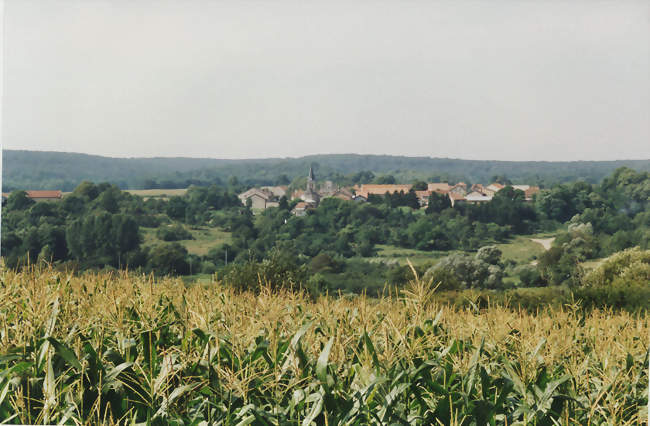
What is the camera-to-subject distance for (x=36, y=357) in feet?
7.07

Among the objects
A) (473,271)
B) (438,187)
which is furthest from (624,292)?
(438,187)

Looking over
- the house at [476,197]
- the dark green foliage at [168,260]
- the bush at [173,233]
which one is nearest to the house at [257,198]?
the bush at [173,233]

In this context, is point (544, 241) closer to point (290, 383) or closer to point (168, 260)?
point (168, 260)

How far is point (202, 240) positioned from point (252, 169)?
2.66m

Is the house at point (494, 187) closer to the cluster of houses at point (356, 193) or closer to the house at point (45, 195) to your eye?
the cluster of houses at point (356, 193)

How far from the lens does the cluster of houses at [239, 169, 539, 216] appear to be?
18344mm

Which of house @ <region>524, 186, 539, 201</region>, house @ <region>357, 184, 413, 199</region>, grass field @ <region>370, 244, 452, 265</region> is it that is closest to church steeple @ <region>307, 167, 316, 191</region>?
house @ <region>357, 184, 413, 199</region>

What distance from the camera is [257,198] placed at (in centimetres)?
1819

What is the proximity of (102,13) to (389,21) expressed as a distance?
817 centimetres

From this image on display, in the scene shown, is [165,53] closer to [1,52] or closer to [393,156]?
[393,156]

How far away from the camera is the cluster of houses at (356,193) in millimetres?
18344

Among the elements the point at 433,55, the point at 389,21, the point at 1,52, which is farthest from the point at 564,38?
the point at 1,52

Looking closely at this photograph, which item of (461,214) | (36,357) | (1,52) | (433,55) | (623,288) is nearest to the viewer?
(36,357)

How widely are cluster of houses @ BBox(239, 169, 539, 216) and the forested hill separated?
0.38 m
